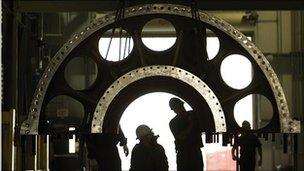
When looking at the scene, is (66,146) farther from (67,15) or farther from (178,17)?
(178,17)

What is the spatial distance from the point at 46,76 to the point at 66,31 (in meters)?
5.40

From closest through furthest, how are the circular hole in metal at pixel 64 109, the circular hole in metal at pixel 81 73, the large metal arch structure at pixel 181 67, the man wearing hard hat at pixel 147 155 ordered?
1. the large metal arch structure at pixel 181 67
2. the man wearing hard hat at pixel 147 155
3. the circular hole in metal at pixel 64 109
4. the circular hole in metal at pixel 81 73

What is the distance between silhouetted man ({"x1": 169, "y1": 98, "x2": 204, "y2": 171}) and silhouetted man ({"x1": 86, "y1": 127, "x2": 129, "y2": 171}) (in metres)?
0.30

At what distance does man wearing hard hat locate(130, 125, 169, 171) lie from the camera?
3252 mm

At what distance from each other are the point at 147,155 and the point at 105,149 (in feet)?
0.90

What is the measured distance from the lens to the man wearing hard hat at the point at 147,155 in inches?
128

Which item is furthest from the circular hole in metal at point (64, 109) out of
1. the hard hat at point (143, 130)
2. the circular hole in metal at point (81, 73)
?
the hard hat at point (143, 130)

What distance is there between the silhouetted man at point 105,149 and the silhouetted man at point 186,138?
11.9 inches

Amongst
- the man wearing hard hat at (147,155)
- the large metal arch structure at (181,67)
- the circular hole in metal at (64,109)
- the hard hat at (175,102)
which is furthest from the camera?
the circular hole in metal at (64,109)

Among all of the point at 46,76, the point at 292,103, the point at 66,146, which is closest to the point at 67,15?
the point at 66,146

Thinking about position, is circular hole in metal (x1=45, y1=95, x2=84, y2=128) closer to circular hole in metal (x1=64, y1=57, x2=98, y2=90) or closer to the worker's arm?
circular hole in metal (x1=64, y1=57, x2=98, y2=90)

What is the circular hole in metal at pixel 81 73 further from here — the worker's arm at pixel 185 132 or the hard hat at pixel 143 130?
the worker's arm at pixel 185 132

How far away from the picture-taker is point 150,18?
308 centimetres

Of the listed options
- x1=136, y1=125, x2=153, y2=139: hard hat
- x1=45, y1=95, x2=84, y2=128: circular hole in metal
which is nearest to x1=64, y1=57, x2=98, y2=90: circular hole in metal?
x1=45, y1=95, x2=84, y2=128: circular hole in metal
